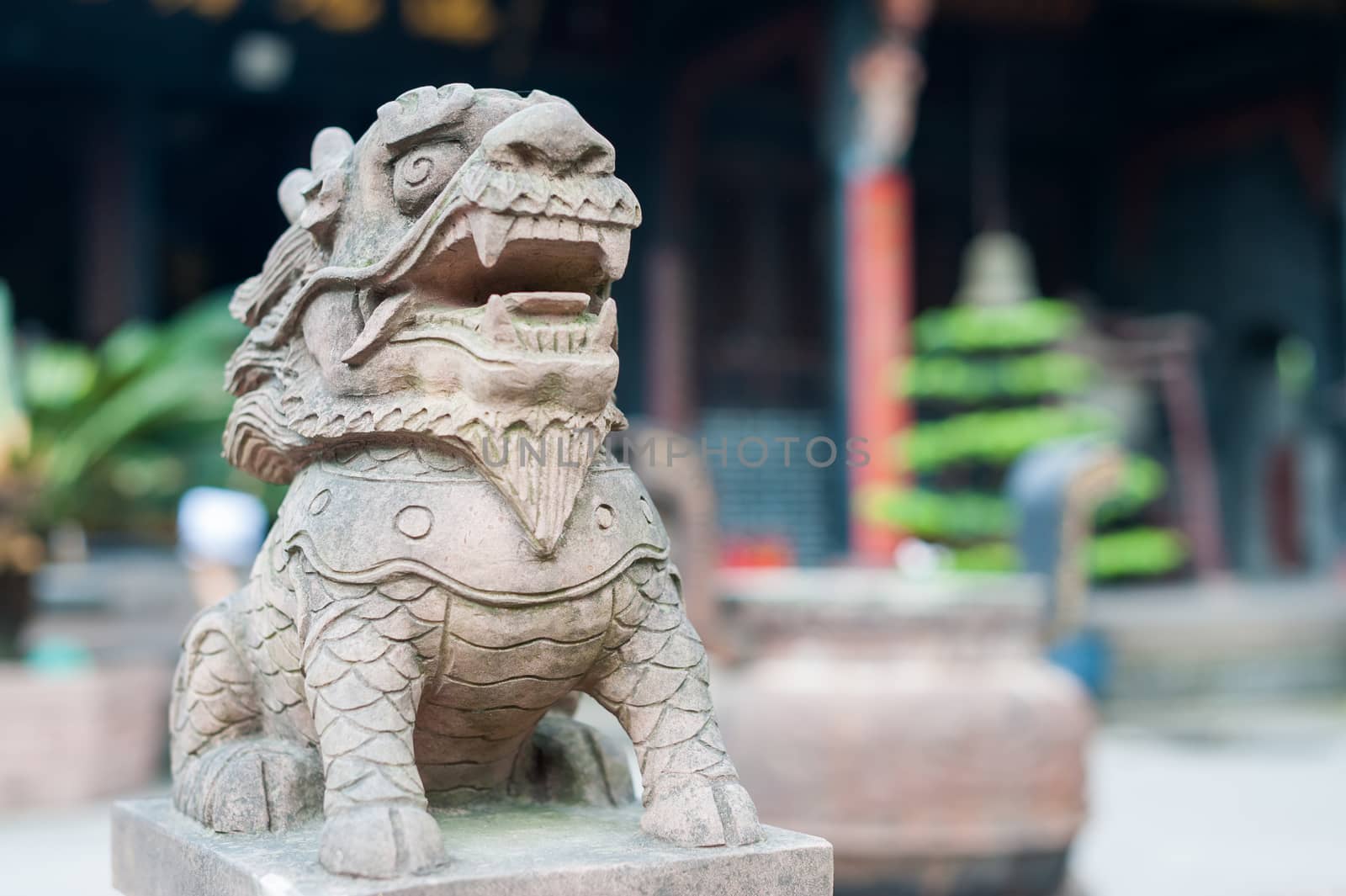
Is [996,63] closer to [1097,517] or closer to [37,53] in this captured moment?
[1097,517]

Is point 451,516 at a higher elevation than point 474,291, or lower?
lower

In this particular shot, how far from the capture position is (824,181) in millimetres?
9742

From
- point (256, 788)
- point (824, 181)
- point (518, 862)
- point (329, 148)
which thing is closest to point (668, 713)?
point (518, 862)

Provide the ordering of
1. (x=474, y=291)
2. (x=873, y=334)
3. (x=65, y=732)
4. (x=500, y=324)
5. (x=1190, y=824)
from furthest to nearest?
(x=873, y=334)
(x=1190, y=824)
(x=65, y=732)
(x=474, y=291)
(x=500, y=324)

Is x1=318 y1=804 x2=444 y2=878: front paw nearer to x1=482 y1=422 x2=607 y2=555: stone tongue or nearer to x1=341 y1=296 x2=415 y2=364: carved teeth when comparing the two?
x1=482 y1=422 x2=607 y2=555: stone tongue

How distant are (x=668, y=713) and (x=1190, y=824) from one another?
3592mm

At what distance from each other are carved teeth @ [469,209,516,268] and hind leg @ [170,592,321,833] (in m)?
0.59

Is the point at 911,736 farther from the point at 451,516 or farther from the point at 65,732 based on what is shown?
the point at 65,732

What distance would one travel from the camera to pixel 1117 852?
13.7 ft

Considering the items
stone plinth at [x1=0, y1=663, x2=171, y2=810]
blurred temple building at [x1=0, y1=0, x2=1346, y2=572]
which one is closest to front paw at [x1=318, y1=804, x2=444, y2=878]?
stone plinth at [x1=0, y1=663, x2=171, y2=810]

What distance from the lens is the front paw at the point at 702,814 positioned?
1476mm

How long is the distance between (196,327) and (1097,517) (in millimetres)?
5133

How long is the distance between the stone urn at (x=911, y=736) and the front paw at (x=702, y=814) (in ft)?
5.96

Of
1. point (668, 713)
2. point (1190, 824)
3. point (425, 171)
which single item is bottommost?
point (1190, 824)
